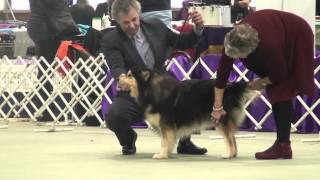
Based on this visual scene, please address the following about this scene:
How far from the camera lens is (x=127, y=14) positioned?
3.81m

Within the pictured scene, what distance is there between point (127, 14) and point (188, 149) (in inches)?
35.8

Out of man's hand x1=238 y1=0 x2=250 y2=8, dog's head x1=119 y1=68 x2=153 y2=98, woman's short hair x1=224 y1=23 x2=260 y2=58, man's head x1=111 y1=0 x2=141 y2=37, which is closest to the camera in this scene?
woman's short hair x1=224 y1=23 x2=260 y2=58

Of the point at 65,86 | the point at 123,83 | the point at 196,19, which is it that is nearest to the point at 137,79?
the point at 123,83

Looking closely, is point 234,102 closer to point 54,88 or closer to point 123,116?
point 123,116

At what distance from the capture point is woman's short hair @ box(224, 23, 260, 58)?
11.1 ft

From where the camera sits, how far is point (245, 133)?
17.8 ft

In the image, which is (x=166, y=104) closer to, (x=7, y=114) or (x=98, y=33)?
(x=98, y=33)

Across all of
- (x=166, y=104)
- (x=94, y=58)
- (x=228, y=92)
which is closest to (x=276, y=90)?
(x=228, y=92)

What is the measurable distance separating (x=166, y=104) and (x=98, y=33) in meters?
2.80

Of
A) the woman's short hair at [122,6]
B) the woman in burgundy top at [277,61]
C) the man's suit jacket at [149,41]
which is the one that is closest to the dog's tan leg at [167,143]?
the woman in burgundy top at [277,61]

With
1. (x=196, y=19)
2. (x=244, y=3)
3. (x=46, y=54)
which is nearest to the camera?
(x=196, y=19)

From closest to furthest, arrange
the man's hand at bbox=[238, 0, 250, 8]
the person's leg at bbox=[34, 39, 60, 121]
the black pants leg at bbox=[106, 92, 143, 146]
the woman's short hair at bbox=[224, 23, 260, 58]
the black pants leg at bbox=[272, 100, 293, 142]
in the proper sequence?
the woman's short hair at bbox=[224, 23, 260, 58], the black pants leg at bbox=[272, 100, 293, 142], the black pants leg at bbox=[106, 92, 143, 146], the man's hand at bbox=[238, 0, 250, 8], the person's leg at bbox=[34, 39, 60, 121]

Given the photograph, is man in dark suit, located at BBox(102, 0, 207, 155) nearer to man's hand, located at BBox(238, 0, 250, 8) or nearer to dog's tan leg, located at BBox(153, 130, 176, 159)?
dog's tan leg, located at BBox(153, 130, 176, 159)

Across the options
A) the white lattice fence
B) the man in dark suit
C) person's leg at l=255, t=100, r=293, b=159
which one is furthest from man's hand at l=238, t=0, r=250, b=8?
person's leg at l=255, t=100, r=293, b=159
